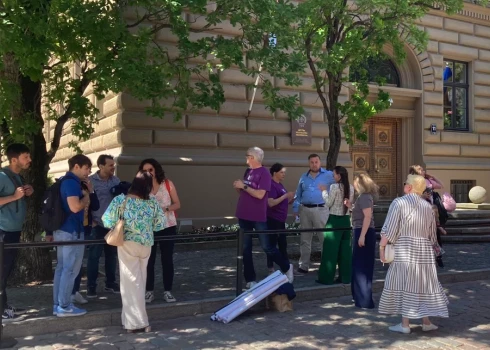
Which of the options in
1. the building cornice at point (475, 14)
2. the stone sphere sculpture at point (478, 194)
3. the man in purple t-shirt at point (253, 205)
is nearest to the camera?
the man in purple t-shirt at point (253, 205)

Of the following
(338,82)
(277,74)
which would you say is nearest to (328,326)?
(277,74)

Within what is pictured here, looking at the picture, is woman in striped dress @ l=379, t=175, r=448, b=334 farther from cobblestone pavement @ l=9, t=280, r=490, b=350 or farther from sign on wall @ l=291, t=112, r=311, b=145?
sign on wall @ l=291, t=112, r=311, b=145

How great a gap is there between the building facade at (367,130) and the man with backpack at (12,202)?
6.17 meters

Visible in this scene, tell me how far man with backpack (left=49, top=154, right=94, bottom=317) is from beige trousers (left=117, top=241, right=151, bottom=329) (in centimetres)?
73

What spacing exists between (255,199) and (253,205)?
9 centimetres

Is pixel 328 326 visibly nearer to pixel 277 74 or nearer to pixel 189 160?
pixel 277 74

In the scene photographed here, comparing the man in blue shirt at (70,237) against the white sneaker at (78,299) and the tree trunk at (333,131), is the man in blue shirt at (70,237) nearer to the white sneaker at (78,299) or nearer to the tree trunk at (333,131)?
the white sneaker at (78,299)

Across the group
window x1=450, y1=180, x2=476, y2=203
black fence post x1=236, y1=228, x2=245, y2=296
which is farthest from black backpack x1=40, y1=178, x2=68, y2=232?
window x1=450, y1=180, x2=476, y2=203

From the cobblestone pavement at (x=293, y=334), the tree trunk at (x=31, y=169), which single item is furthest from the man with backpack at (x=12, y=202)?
the tree trunk at (x=31, y=169)

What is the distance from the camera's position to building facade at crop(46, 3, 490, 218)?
13930 mm

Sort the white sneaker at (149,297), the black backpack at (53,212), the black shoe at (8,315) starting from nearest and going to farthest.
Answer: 1. the black shoe at (8,315)
2. the black backpack at (53,212)
3. the white sneaker at (149,297)

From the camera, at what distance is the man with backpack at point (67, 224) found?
6.78 meters

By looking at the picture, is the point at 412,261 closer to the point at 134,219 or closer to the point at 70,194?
the point at 134,219

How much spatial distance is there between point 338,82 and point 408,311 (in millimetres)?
6160
